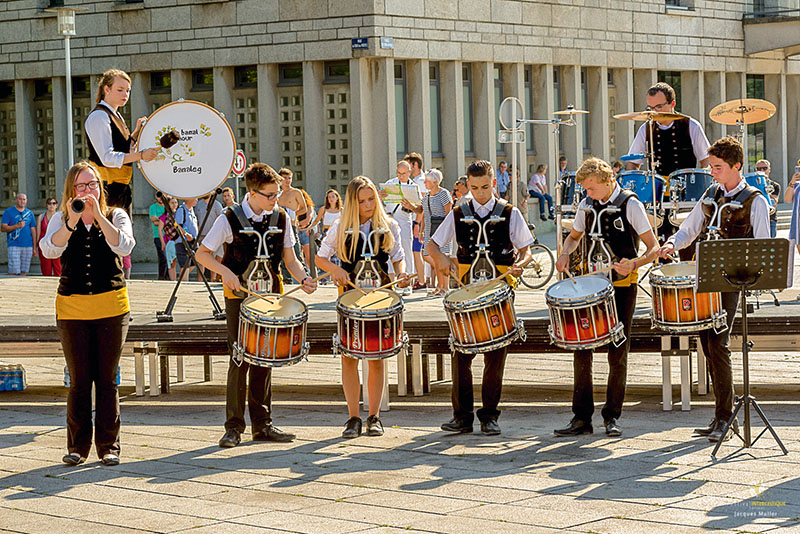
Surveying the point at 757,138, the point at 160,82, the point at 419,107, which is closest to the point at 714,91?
the point at 757,138

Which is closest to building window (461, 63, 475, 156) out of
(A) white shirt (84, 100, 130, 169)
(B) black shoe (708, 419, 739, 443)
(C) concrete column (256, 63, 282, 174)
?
(C) concrete column (256, 63, 282, 174)

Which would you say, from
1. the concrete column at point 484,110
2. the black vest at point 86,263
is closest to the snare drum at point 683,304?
the black vest at point 86,263

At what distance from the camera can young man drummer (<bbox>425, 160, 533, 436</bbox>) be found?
10078 mm

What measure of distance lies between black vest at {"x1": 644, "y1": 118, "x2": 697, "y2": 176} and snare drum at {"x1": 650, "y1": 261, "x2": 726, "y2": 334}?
3.43 m

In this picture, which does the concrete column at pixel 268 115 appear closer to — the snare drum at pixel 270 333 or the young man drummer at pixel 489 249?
the young man drummer at pixel 489 249

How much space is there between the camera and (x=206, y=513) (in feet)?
25.8

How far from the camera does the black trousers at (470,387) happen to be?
10.2 m

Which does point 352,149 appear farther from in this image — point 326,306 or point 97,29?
point 326,306

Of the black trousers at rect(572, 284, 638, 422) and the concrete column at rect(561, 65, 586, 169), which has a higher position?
the concrete column at rect(561, 65, 586, 169)

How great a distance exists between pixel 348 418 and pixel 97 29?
22811 mm

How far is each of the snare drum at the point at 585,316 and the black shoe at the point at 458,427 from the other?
96 cm

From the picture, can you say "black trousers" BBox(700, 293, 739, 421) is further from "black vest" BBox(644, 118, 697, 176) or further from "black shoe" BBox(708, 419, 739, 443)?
"black vest" BBox(644, 118, 697, 176)

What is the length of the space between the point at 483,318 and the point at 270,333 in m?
1.43

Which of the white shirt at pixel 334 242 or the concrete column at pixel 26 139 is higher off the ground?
the concrete column at pixel 26 139
